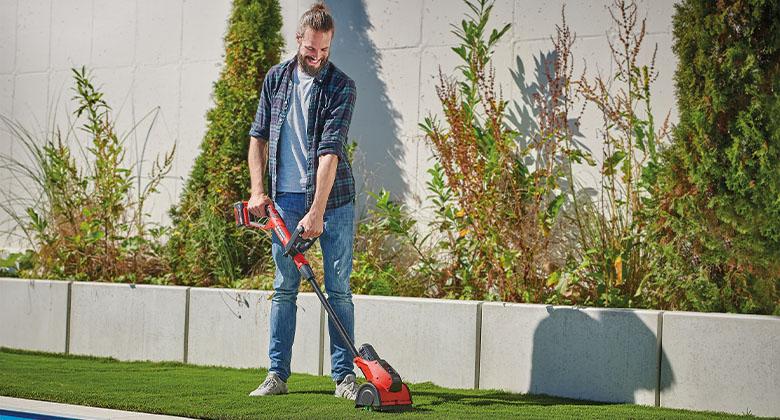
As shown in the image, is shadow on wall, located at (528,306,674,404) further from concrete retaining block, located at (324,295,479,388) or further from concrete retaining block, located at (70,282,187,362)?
concrete retaining block, located at (70,282,187,362)

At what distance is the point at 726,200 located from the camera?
16.2 feet

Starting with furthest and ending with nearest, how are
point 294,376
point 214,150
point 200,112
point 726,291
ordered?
1. point 200,112
2. point 214,150
3. point 294,376
4. point 726,291

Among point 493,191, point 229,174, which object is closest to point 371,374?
point 493,191

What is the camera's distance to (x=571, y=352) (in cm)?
520

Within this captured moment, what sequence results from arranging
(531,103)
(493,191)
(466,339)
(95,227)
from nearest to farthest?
(466,339), (493,191), (531,103), (95,227)

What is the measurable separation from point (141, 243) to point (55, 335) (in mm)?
844

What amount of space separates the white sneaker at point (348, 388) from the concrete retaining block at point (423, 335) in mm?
812

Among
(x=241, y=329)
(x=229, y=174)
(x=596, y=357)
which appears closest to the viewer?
(x=596, y=357)

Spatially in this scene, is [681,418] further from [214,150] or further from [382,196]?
[214,150]

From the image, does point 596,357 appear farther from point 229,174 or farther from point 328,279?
point 229,174

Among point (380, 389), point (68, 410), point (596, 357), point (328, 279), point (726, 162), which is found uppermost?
point (726, 162)

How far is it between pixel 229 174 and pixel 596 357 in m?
2.97

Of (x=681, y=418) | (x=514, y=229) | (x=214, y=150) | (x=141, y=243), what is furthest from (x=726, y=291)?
(x=141, y=243)

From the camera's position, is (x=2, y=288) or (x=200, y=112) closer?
(x=2, y=288)
